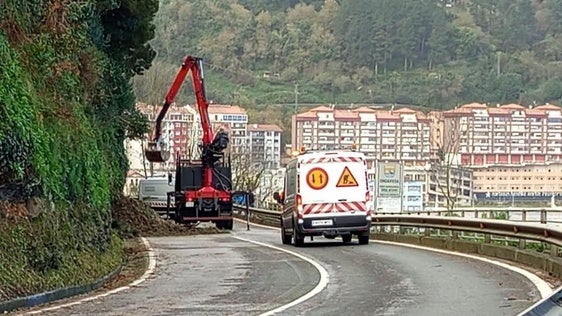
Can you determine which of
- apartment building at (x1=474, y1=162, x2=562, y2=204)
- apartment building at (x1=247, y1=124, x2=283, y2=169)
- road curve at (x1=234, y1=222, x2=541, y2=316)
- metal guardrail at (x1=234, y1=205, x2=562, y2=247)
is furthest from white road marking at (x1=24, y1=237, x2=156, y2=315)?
apartment building at (x1=247, y1=124, x2=283, y2=169)

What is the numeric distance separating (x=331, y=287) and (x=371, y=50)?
84.8 m

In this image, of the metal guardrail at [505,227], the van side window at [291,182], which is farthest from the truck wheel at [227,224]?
the van side window at [291,182]

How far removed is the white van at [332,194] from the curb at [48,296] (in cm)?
1018

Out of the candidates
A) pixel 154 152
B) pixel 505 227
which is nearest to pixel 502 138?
pixel 154 152

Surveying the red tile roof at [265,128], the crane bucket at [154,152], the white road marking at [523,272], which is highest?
the red tile roof at [265,128]

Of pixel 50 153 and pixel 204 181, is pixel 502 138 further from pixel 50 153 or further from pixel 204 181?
pixel 50 153

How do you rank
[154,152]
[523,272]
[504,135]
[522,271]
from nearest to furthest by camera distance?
[523,272] < [522,271] < [154,152] < [504,135]

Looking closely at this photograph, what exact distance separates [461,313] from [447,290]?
8.58ft

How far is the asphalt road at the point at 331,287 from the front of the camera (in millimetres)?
12727

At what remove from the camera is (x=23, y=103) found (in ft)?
50.0

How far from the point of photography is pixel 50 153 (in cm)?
1658

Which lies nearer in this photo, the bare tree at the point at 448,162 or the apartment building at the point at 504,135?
the bare tree at the point at 448,162

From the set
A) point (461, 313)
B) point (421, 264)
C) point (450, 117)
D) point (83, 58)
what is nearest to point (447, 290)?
point (461, 313)

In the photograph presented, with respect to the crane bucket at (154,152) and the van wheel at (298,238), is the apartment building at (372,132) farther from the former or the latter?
the van wheel at (298,238)
